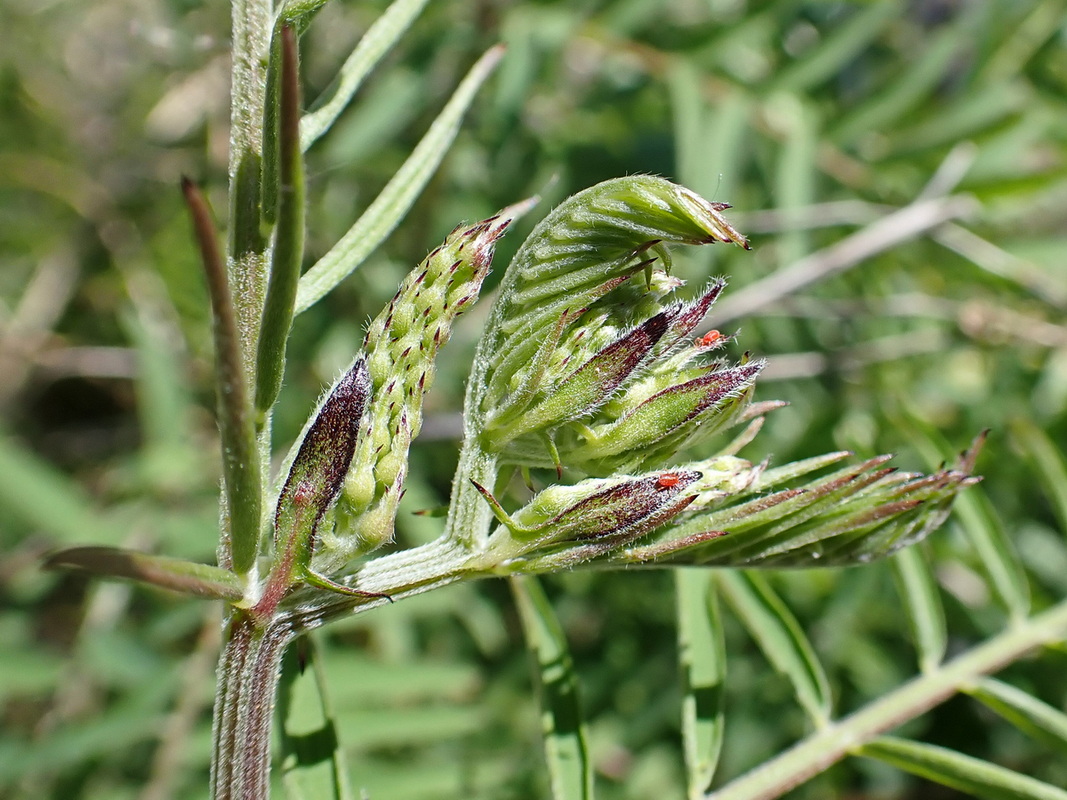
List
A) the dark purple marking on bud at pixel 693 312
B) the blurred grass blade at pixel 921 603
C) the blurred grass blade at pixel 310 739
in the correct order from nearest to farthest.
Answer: the dark purple marking on bud at pixel 693 312
the blurred grass blade at pixel 310 739
the blurred grass blade at pixel 921 603

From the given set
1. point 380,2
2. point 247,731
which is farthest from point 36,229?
point 247,731

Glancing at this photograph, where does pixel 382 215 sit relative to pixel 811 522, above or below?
above

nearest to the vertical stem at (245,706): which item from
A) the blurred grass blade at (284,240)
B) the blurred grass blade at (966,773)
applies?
the blurred grass blade at (284,240)

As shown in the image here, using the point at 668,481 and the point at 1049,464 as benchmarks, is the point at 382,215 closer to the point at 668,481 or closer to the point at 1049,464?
the point at 668,481

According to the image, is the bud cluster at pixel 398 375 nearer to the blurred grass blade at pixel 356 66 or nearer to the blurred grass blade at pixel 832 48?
the blurred grass blade at pixel 356 66

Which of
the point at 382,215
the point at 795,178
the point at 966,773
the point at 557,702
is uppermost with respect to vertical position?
the point at 795,178

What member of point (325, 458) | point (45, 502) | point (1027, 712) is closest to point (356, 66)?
point (325, 458)

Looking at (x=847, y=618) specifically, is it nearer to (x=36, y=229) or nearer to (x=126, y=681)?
(x=126, y=681)
